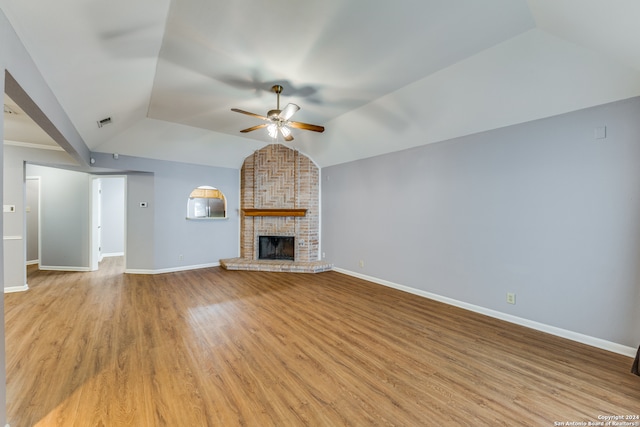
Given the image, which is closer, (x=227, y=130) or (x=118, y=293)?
(x=118, y=293)

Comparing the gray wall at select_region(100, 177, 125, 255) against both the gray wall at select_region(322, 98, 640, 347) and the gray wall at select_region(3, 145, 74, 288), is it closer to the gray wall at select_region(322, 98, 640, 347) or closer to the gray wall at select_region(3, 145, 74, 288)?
the gray wall at select_region(3, 145, 74, 288)

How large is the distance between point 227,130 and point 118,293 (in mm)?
3459

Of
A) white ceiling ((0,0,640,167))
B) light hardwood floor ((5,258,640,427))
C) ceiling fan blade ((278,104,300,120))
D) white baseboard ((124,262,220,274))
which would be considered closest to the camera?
light hardwood floor ((5,258,640,427))

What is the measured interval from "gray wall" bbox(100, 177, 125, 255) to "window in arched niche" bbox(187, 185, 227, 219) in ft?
9.62

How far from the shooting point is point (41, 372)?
2.09m

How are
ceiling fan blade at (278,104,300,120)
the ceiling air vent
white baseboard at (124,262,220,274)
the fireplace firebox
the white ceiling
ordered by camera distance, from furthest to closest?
the fireplace firebox → white baseboard at (124,262,220,274) → the ceiling air vent → ceiling fan blade at (278,104,300,120) → the white ceiling

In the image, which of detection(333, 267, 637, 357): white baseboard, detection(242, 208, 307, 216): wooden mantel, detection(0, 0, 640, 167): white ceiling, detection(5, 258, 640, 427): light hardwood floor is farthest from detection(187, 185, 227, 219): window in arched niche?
detection(333, 267, 637, 357): white baseboard

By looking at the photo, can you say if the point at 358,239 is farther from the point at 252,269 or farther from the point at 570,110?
the point at 570,110

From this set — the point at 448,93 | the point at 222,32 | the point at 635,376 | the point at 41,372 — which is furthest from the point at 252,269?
the point at 635,376

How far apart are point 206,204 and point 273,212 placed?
169 cm

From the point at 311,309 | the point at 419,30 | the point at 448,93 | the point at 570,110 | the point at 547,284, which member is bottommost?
the point at 311,309

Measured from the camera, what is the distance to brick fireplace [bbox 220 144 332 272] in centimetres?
607

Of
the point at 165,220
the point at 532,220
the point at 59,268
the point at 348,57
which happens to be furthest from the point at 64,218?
the point at 532,220

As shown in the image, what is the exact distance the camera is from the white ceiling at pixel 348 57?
1.91 metres
